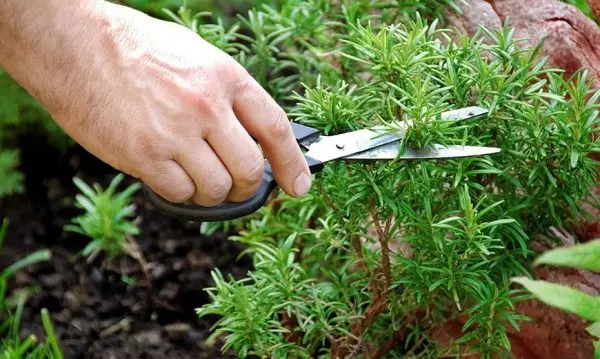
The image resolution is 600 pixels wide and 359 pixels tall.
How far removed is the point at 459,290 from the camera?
5.91ft

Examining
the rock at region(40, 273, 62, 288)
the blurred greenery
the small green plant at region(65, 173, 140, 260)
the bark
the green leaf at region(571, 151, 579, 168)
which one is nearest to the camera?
the green leaf at region(571, 151, 579, 168)

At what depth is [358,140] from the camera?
1678 millimetres

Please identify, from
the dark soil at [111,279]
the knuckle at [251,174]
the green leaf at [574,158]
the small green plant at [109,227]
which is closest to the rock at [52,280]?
the dark soil at [111,279]

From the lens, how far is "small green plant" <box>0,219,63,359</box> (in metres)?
2.23

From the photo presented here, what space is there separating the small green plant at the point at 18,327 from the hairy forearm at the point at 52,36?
0.75 metres

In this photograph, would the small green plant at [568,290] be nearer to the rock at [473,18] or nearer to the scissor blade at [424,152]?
the scissor blade at [424,152]

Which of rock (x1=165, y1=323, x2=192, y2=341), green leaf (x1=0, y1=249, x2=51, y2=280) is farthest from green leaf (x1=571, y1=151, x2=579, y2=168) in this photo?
green leaf (x1=0, y1=249, x2=51, y2=280)

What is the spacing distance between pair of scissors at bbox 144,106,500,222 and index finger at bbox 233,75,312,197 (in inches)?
2.3

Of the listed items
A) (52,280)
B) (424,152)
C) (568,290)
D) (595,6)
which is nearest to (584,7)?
(595,6)

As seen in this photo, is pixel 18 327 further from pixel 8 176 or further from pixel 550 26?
pixel 550 26

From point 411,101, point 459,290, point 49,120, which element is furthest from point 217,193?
point 49,120

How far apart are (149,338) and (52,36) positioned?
3.61 feet

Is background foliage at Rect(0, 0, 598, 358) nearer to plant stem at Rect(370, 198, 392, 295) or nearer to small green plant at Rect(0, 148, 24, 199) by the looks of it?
plant stem at Rect(370, 198, 392, 295)

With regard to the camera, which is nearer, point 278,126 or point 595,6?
point 278,126
